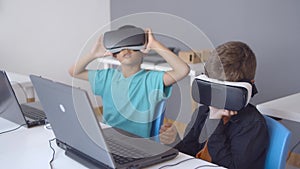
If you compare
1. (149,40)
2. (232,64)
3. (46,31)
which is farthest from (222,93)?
(46,31)

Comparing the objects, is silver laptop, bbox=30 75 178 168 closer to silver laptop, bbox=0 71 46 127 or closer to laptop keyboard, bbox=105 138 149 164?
laptop keyboard, bbox=105 138 149 164

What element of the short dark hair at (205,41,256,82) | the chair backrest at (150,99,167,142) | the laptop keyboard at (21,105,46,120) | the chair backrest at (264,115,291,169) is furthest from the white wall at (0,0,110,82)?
the chair backrest at (264,115,291,169)

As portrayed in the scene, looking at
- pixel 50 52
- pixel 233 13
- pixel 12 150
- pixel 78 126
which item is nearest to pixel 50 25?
pixel 50 52

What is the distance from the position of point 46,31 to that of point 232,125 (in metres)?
2.53

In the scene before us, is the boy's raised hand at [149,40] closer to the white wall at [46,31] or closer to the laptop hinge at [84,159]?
the laptop hinge at [84,159]

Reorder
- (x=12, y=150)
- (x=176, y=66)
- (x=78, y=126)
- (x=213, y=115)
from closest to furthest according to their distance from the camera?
(x=78, y=126) → (x=12, y=150) → (x=213, y=115) → (x=176, y=66)

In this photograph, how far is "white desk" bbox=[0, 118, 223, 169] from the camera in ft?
3.21

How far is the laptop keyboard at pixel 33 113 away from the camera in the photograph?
4.62 ft

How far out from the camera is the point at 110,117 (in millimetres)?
1527

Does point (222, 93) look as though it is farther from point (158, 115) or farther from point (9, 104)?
point (9, 104)

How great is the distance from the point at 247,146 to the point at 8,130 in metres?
0.85

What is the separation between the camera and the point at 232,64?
3.84ft

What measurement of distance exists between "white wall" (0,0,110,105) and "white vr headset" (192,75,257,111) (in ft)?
7.18

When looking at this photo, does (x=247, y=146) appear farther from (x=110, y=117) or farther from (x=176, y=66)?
(x=110, y=117)
